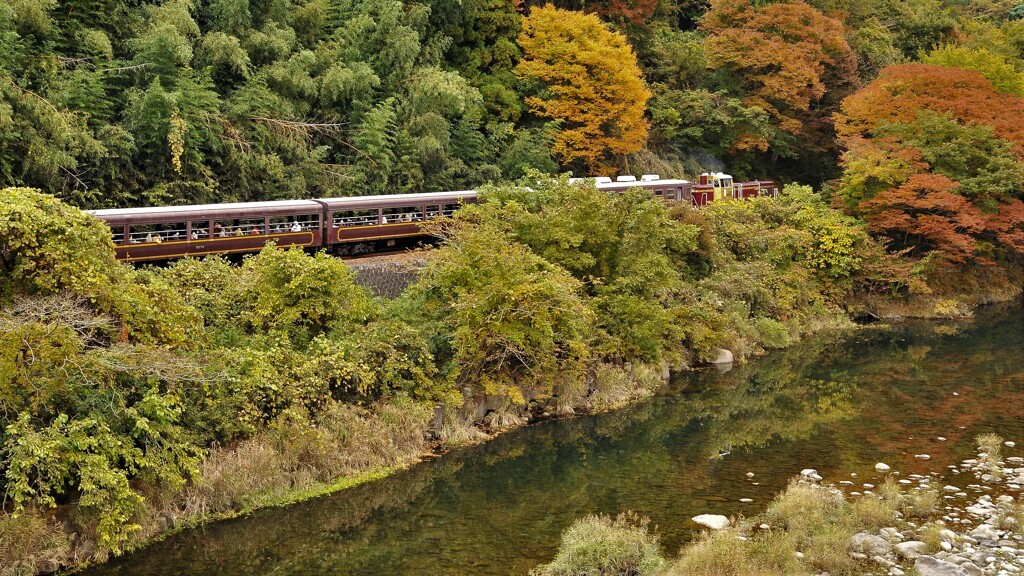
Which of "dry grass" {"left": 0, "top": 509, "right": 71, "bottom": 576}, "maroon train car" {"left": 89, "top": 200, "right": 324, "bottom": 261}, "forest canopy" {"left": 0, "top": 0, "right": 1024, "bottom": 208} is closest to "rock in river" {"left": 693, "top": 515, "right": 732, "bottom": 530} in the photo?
"dry grass" {"left": 0, "top": 509, "right": 71, "bottom": 576}

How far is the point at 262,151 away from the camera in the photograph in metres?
30.8

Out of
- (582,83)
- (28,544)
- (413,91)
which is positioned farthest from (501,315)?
(582,83)

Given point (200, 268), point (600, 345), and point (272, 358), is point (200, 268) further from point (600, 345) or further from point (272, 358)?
point (600, 345)

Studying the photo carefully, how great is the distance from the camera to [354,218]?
2764 cm

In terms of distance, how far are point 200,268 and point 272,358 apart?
13.9 ft

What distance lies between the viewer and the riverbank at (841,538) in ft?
46.1

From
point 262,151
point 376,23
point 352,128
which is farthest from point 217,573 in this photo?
point 376,23

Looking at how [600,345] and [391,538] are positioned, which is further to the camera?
[600,345]

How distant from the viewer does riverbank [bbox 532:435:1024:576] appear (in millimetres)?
14062

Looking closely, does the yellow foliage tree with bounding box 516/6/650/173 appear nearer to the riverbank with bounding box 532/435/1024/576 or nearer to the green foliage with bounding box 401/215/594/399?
the green foliage with bounding box 401/215/594/399

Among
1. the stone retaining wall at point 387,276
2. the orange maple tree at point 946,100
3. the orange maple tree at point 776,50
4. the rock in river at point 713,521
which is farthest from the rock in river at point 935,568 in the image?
the orange maple tree at point 776,50

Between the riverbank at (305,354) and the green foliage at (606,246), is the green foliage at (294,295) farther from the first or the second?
the green foliage at (606,246)

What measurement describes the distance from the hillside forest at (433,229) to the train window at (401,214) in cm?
175

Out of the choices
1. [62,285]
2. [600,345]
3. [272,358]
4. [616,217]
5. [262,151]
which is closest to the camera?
[62,285]
